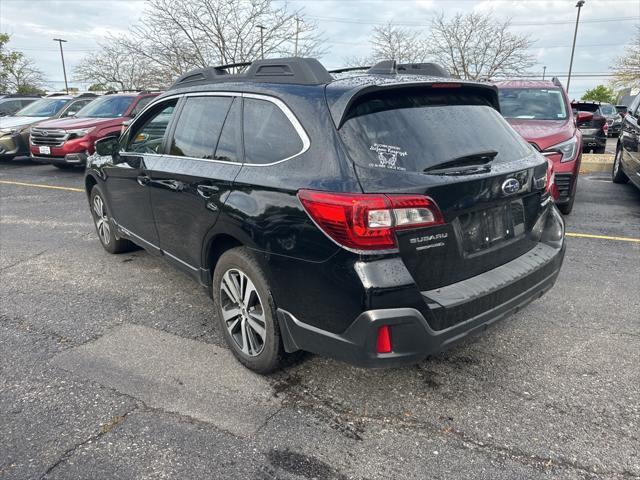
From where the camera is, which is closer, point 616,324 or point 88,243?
point 616,324

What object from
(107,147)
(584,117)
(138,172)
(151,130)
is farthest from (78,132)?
(584,117)

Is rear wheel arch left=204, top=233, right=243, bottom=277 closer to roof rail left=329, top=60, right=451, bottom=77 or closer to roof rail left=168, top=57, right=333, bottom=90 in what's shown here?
roof rail left=168, top=57, right=333, bottom=90

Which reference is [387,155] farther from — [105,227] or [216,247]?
[105,227]

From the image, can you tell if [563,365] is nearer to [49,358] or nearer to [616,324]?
[616,324]

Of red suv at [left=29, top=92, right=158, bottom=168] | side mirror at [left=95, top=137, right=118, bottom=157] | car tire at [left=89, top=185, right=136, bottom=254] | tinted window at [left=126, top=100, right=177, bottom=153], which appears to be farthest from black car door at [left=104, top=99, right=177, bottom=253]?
red suv at [left=29, top=92, right=158, bottom=168]

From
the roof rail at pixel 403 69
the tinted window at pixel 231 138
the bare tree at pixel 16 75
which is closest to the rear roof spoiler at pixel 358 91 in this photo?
the roof rail at pixel 403 69

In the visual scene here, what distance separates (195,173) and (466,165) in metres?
1.72

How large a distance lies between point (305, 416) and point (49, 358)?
185 cm

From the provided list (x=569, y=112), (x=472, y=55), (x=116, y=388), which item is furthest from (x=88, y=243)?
(x=472, y=55)

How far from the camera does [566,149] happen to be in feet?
20.5

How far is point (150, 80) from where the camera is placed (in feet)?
78.3

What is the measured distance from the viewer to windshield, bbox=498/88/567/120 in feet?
23.8

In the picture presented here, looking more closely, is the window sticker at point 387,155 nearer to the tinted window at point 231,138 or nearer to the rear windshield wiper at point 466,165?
the rear windshield wiper at point 466,165

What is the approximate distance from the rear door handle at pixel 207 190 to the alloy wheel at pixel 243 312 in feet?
1.62
